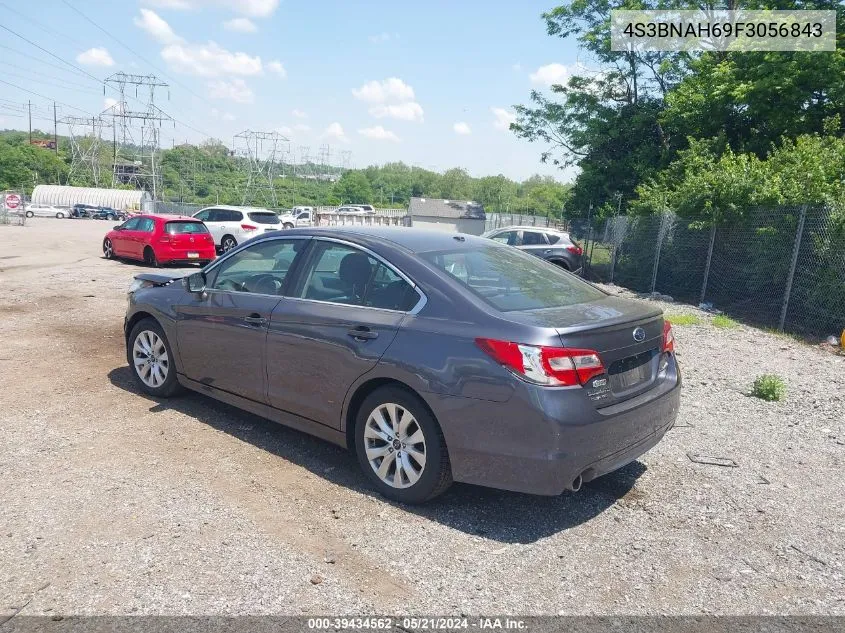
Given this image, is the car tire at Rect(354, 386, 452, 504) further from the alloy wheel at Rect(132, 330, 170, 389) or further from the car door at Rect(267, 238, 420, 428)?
the alloy wheel at Rect(132, 330, 170, 389)

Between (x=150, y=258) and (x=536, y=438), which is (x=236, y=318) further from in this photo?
(x=150, y=258)

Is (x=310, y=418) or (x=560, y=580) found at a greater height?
(x=310, y=418)

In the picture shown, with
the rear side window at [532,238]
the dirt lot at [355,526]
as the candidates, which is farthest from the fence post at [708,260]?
the dirt lot at [355,526]

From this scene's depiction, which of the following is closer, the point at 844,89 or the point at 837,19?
the point at 844,89

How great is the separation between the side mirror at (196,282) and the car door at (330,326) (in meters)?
1.04

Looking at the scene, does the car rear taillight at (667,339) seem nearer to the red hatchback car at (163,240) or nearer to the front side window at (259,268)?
the front side window at (259,268)

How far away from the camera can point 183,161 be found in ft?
331

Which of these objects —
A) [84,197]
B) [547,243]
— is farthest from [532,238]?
[84,197]

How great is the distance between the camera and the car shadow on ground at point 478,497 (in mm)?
3833

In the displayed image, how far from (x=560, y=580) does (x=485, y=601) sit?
434 millimetres

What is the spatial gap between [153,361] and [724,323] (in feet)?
32.2

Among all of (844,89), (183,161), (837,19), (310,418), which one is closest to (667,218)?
(844,89)

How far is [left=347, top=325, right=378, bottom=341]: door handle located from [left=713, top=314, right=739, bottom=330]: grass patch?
918 cm

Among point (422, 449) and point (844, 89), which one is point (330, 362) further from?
point (844, 89)
